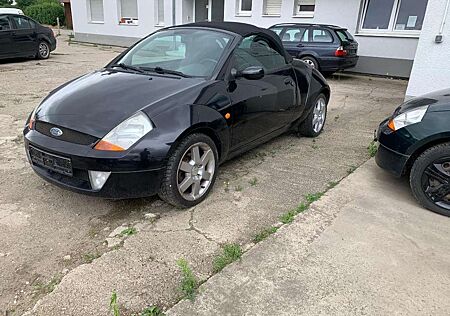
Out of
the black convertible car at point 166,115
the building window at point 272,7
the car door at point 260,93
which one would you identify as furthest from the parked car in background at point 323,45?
the black convertible car at point 166,115

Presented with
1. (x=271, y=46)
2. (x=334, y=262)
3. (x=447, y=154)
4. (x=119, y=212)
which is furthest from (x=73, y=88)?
(x=447, y=154)

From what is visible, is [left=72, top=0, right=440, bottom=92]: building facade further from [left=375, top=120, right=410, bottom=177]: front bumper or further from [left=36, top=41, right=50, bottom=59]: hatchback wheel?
[left=375, top=120, right=410, bottom=177]: front bumper

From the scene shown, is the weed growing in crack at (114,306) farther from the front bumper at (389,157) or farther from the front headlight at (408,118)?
the front headlight at (408,118)

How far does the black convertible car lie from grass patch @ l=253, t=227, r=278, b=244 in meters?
0.69

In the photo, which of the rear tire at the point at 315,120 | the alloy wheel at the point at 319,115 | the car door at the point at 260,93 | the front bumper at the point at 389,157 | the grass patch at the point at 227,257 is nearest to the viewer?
the grass patch at the point at 227,257

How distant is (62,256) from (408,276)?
240cm

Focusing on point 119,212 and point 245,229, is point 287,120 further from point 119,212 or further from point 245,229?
point 119,212

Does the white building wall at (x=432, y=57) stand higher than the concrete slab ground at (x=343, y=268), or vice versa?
the white building wall at (x=432, y=57)

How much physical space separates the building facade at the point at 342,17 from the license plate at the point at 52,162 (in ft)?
28.6

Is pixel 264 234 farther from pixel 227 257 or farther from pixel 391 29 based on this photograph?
pixel 391 29

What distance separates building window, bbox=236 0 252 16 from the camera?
14.0m

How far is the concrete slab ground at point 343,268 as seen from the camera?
204 cm

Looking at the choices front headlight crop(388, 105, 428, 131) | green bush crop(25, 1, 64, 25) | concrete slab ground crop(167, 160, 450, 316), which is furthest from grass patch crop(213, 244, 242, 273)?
green bush crop(25, 1, 64, 25)

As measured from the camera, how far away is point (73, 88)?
3.21m
